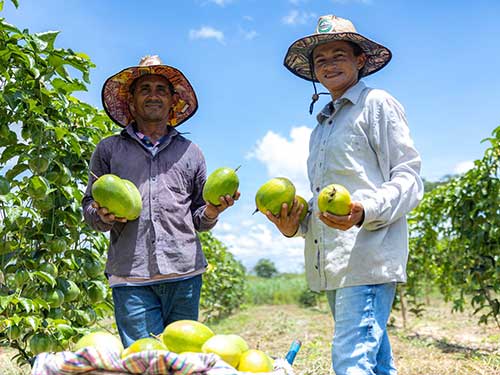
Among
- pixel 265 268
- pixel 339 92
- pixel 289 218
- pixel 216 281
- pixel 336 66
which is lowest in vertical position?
pixel 265 268

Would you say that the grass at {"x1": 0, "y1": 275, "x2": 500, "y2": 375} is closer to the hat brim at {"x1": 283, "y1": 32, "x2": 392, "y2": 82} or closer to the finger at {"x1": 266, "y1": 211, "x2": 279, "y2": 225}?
the finger at {"x1": 266, "y1": 211, "x2": 279, "y2": 225}

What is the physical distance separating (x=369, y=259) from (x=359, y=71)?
0.95m

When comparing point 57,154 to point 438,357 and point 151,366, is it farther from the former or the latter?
point 438,357

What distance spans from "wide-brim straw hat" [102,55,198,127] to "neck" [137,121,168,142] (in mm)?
221

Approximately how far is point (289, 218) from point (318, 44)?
2.53ft

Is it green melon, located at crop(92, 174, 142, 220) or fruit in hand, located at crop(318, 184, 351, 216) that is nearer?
fruit in hand, located at crop(318, 184, 351, 216)

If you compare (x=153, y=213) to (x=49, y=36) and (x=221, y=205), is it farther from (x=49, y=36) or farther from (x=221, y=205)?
(x=49, y=36)

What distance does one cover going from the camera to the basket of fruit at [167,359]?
1382 millimetres

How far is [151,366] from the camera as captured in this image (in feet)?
4.54

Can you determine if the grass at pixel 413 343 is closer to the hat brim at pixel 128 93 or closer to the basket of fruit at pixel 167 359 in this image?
the hat brim at pixel 128 93

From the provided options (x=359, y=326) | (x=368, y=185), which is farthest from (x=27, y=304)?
(x=368, y=185)

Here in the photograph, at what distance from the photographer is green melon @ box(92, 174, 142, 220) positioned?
234cm

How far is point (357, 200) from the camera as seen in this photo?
2041mm

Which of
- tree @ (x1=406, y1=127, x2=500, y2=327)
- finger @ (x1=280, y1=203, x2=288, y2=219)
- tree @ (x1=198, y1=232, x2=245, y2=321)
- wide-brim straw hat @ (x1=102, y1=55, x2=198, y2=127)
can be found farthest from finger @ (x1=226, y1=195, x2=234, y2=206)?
tree @ (x1=198, y1=232, x2=245, y2=321)
